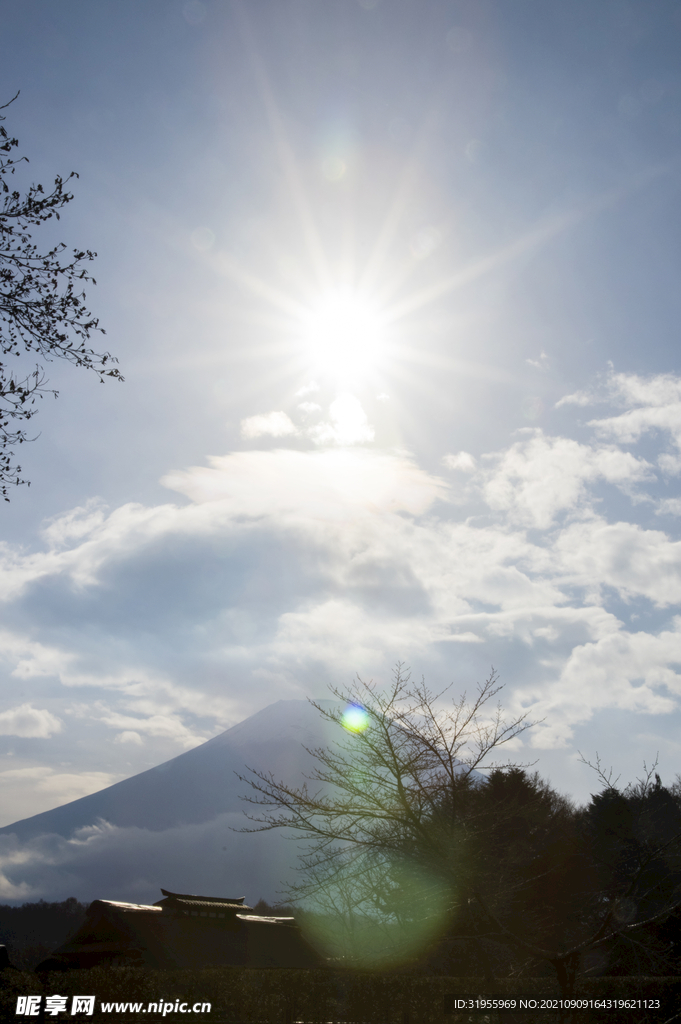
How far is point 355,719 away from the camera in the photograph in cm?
1085

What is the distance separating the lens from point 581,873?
99.7ft

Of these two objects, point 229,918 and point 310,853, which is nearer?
point 310,853

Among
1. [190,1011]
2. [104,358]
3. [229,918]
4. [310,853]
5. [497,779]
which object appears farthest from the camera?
[229,918]

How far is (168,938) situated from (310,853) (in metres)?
32.5

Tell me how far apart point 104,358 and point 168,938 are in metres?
37.4

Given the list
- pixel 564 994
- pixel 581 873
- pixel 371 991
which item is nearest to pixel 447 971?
pixel 581 873

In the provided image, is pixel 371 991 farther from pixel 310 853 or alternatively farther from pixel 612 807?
pixel 612 807

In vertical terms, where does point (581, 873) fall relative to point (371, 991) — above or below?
above

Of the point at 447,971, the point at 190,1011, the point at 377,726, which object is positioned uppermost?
the point at 377,726

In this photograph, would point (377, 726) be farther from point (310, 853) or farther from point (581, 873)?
point (581, 873)

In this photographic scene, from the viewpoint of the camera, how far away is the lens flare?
10344 mm

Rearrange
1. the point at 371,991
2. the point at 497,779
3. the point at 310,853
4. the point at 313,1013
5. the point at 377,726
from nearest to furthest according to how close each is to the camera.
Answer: the point at 310,853
the point at 377,726
the point at 313,1013
the point at 371,991
the point at 497,779

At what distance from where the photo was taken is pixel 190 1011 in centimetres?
1166

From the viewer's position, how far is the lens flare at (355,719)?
33.9 ft
